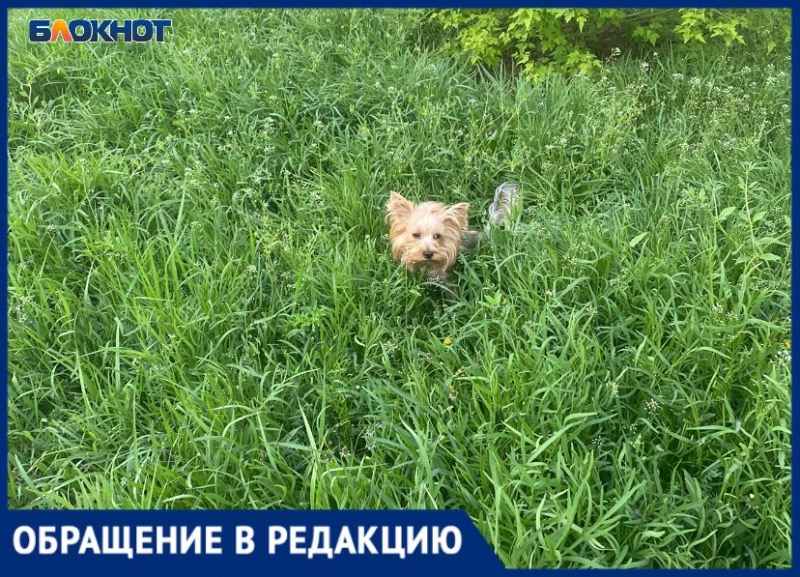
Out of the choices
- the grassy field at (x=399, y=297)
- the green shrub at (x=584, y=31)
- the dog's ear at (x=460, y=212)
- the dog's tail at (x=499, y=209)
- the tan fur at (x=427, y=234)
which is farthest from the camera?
the green shrub at (x=584, y=31)

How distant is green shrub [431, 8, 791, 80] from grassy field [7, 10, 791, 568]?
0.23 metres

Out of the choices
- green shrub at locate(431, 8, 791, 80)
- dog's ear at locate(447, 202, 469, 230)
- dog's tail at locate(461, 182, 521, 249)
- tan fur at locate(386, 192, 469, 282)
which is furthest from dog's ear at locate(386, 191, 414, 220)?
green shrub at locate(431, 8, 791, 80)

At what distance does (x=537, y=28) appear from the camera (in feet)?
15.6

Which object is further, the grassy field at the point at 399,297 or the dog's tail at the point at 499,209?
the dog's tail at the point at 499,209

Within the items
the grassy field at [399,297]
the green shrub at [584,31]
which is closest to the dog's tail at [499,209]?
the grassy field at [399,297]

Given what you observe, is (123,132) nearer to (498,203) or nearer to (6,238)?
(6,238)

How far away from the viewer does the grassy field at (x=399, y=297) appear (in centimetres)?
241

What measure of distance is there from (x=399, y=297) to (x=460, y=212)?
571 mm

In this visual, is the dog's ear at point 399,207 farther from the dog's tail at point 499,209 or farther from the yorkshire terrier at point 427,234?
the dog's tail at point 499,209

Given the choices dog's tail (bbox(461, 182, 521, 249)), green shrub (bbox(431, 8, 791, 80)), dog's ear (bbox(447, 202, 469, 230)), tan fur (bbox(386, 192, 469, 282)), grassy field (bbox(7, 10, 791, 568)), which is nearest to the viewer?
grassy field (bbox(7, 10, 791, 568))

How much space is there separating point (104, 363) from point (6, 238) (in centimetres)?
98

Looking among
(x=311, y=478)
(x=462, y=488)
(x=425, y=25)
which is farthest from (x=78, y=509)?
(x=425, y=25)

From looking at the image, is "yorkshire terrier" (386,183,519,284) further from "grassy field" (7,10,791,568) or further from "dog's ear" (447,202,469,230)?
"grassy field" (7,10,791,568)

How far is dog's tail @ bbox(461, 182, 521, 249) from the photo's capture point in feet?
12.0
